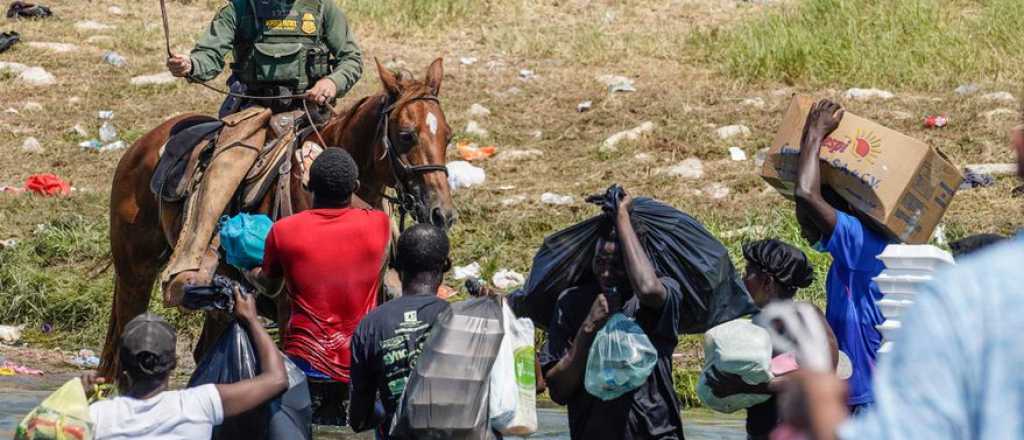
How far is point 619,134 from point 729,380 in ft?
29.9

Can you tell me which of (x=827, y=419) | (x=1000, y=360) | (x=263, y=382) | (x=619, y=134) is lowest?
(x=619, y=134)

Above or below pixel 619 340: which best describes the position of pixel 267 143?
below

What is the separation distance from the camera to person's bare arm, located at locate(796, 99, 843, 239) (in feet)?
17.8

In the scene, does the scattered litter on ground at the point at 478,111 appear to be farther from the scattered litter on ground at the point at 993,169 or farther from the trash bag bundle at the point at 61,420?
the trash bag bundle at the point at 61,420

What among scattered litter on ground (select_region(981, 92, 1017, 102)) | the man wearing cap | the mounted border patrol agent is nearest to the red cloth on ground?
the man wearing cap

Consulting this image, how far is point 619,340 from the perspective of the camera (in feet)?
15.0

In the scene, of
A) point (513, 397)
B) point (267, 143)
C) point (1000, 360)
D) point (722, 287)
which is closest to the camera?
point (1000, 360)

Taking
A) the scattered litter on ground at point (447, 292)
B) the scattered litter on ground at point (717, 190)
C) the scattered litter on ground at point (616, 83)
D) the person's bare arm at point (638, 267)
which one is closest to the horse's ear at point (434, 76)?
the scattered litter on ground at point (447, 292)

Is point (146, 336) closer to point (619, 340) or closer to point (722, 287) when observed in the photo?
point (619, 340)

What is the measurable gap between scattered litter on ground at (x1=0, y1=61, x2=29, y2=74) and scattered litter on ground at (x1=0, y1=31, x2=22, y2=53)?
0.79 ft

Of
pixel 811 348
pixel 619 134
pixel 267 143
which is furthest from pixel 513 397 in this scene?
pixel 619 134

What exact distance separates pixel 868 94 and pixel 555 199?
334 centimetres

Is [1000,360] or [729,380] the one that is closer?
[1000,360]

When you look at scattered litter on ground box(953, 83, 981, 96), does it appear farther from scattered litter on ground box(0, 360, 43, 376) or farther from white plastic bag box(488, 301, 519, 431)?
white plastic bag box(488, 301, 519, 431)
